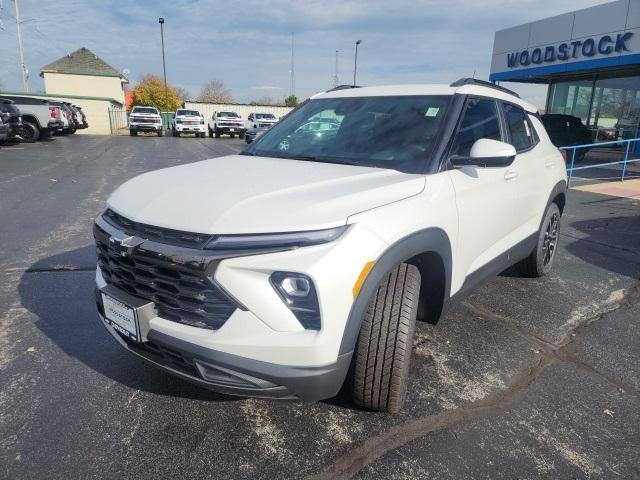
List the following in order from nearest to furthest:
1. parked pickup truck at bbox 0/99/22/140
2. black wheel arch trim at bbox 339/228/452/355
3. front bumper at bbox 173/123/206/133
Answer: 1. black wheel arch trim at bbox 339/228/452/355
2. parked pickup truck at bbox 0/99/22/140
3. front bumper at bbox 173/123/206/133

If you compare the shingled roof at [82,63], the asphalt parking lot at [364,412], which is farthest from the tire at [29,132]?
the shingled roof at [82,63]

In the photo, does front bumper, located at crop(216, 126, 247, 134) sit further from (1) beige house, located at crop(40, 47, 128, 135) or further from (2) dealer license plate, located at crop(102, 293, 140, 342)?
(2) dealer license plate, located at crop(102, 293, 140, 342)

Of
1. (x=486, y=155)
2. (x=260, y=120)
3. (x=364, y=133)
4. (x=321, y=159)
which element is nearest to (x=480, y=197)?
(x=486, y=155)

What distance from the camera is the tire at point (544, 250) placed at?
432cm

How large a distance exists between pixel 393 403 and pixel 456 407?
17.2 inches

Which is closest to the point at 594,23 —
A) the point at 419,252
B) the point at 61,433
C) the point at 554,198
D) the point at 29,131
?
the point at 554,198

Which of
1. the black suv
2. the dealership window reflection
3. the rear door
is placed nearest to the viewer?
the rear door

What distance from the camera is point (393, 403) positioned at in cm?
234

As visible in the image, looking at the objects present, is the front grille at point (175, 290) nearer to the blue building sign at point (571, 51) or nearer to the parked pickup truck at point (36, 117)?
the blue building sign at point (571, 51)

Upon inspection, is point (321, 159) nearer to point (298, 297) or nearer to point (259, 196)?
point (259, 196)

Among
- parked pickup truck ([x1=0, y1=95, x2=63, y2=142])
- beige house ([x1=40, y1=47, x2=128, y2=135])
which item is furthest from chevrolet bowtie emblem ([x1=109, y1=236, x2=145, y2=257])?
beige house ([x1=40, y1=47, x2=128, y2=135])

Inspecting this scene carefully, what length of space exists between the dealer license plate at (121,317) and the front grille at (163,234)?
348 mm

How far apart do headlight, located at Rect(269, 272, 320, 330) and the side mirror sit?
1.38 m

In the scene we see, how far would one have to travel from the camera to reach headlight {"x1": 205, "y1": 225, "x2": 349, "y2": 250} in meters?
1.87
